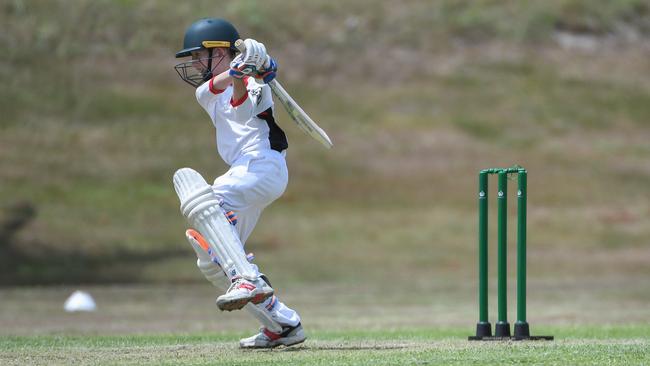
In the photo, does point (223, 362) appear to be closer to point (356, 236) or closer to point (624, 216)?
point (356, 236)

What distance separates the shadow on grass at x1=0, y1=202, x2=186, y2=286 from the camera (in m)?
22.1

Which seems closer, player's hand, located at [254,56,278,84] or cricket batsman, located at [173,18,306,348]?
cricket batsman, located at [173,18,306,348]

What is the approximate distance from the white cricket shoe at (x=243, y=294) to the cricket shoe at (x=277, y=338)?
54cm

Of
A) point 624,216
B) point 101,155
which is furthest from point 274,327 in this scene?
point 101,155

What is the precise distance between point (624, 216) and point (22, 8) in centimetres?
1523

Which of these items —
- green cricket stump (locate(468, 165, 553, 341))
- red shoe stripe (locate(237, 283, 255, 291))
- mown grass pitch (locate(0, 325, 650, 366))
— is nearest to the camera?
mown grass pitch (locate(0, 325, 650, 366))

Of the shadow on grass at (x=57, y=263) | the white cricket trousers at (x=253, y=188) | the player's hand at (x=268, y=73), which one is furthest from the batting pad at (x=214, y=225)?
the shadow on grass at (x=57, y=263)

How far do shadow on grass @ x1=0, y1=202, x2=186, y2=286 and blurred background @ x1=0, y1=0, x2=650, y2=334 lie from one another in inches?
2.7

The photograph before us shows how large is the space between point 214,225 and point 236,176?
14.0 inches

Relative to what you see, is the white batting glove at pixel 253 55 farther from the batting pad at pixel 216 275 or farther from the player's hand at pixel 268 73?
the batting pad at pixel 216 275

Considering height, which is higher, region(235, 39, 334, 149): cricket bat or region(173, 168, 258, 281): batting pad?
region(235, 39, 334, 149): cricket bat

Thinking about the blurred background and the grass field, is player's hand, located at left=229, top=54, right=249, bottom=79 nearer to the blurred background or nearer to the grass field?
the grass field

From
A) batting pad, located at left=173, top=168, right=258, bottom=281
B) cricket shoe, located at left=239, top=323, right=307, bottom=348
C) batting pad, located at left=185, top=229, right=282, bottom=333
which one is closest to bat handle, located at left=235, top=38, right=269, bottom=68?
batting pad, located at left=173, top=168, right=258, bottom=281

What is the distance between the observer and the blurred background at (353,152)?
2169 cm
